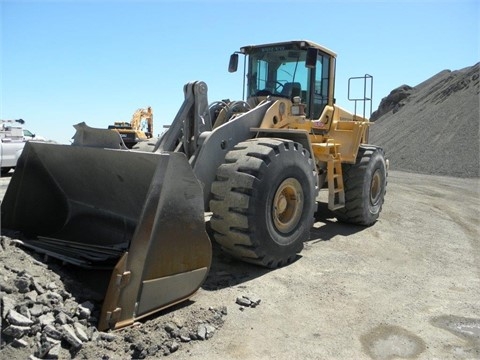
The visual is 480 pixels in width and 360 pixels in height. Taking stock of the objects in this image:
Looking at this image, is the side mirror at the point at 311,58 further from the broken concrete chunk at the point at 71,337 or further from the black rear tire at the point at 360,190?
the broken concrete chunk at the point at 71,337

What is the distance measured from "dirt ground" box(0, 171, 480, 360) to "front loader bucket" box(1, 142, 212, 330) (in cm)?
33

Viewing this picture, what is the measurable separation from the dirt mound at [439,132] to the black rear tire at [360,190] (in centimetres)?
1341

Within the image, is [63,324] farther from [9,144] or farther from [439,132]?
[439,132]

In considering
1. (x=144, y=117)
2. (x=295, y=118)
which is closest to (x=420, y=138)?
(x=144, y=117)

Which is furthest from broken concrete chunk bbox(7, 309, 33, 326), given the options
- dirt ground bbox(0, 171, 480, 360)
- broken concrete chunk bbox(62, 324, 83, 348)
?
dirt ground bbox(0, 171, 480, 360)

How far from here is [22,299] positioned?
3.43 m

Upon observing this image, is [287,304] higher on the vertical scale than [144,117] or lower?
lower

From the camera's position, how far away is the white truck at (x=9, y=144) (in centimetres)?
1437

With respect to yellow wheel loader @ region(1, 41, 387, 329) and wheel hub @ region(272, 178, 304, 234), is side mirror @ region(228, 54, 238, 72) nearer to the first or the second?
yellow wheel loader @ region(1, 41, 387, 329)

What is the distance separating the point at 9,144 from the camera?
1456cm

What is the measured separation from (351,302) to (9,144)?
13.2m

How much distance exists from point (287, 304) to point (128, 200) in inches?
78.8

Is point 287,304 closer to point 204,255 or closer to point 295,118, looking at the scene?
point 204,255

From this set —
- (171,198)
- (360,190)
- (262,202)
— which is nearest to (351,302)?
(262,202)
